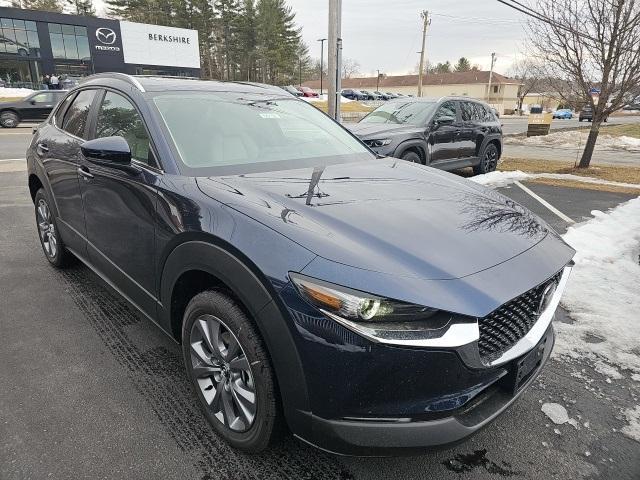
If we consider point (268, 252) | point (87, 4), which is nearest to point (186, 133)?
point (268, 252)

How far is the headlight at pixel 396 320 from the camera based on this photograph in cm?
162

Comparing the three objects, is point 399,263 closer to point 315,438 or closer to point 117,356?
point 315,438

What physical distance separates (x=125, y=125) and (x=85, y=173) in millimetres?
551

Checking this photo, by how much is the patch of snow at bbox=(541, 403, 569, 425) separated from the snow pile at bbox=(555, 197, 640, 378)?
2.05 feet

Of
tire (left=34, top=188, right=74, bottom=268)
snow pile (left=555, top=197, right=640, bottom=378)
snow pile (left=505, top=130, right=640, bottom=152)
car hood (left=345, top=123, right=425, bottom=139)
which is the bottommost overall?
snow pile (left=505, top=130, right=640, bottom=152)

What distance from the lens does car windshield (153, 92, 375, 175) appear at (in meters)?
2.66

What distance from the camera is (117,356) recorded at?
2.98 m

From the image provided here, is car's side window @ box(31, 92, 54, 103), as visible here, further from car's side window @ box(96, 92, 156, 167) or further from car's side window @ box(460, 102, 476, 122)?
car's side window @ box(96, 92, 156, 167)

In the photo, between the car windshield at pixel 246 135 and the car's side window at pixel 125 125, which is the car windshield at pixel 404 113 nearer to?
the car windshield at pixel 246 135

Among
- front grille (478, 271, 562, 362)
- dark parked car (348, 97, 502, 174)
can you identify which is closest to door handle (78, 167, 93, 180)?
front grille (478, 271, 562, 362)

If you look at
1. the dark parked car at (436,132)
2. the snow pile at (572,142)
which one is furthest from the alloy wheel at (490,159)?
the snow pile at (572,142)

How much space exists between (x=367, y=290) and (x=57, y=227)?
3.42 meters

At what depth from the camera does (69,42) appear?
143ft

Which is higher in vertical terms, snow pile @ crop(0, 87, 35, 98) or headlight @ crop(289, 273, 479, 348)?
snow pile @ crop(0, 87, 35, 98)
